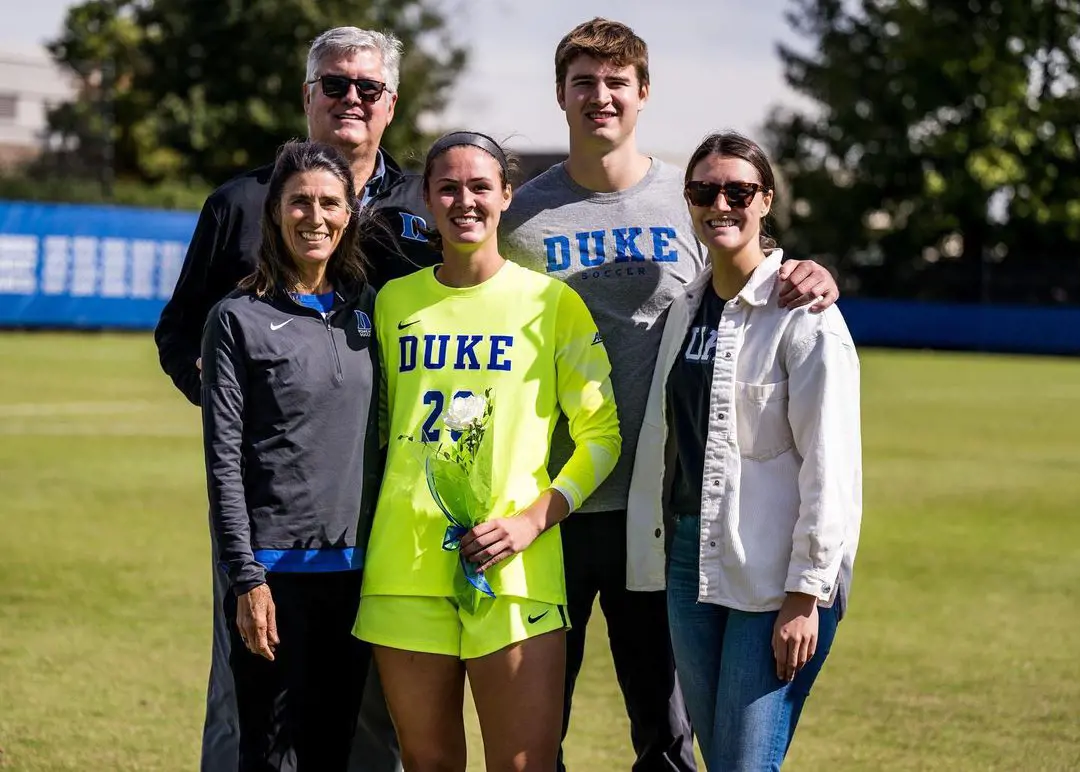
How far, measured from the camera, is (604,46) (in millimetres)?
4734

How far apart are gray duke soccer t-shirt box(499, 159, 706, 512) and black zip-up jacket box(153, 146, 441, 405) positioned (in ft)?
1.05

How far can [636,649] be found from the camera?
4.93 metres

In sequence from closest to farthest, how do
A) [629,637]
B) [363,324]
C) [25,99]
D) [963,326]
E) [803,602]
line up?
[803,602]
[363,324]
[629,637]
[25,99]
[963,326]

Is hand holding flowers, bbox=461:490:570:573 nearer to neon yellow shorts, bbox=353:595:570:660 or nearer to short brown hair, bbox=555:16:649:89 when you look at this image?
neon yellow shorts, bbox=353:595:570:660

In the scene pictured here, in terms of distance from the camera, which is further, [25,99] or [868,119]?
[868,119]

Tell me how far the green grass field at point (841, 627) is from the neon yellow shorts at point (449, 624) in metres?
2.10

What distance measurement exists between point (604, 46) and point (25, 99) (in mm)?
33804

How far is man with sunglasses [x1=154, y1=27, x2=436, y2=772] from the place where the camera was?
4.71 metres

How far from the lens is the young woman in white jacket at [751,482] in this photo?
389 cm

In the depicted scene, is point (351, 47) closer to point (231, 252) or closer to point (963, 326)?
point (231, 252)

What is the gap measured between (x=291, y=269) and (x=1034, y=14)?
152ft

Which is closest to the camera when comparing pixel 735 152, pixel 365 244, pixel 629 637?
pixel 735 152

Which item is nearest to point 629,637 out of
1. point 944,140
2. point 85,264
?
point 85,264

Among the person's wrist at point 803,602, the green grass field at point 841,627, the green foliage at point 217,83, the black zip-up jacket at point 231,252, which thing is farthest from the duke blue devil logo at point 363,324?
the green foliage at point 217,83
